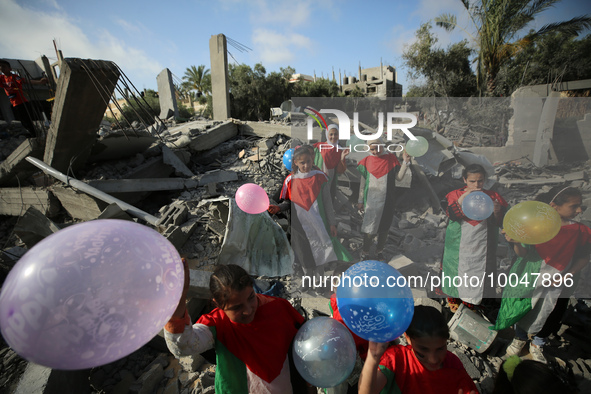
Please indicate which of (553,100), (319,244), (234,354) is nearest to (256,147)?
(319,244)

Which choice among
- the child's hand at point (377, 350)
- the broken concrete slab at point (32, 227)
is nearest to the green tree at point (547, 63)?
the child's hand at point (377, 350)

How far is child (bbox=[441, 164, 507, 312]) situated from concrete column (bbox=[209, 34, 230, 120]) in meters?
8.30

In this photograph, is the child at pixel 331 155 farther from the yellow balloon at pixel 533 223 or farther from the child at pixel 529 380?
the child at pixel 529 380

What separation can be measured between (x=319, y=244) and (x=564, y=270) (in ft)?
8.31

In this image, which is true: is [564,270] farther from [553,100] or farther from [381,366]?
[553,100]

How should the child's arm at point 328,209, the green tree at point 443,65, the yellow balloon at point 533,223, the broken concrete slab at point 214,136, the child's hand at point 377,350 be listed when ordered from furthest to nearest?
the green tree at point 443,65, the broken concrete slab at point 214,136, the child's arm at point 328,209, the yellow balloon at point 533,223, the child's hand at point 377,350

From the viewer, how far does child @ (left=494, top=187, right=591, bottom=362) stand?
232cm

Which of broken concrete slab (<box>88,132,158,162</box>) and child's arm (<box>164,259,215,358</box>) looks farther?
broken concrete slab (<box>88,132,158,162</box>)

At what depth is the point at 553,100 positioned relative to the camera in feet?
18.4

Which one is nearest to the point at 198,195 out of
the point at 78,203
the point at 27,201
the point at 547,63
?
the point at 78,203

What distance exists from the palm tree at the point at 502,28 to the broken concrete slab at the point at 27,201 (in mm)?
16535

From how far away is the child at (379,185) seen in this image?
12.7ft

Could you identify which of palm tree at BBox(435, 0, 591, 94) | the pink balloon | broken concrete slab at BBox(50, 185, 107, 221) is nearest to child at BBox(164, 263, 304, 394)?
the pink balloon

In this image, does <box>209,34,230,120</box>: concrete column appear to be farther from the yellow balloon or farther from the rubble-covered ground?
the yellow balloon
